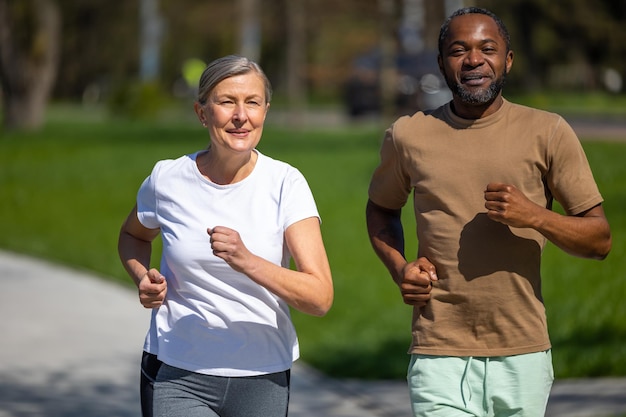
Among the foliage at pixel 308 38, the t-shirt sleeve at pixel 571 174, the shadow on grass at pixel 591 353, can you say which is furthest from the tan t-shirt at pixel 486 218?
the foliage at pixel 308 38

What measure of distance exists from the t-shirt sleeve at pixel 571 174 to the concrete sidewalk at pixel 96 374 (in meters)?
2.86

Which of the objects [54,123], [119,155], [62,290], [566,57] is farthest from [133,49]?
[62,290]

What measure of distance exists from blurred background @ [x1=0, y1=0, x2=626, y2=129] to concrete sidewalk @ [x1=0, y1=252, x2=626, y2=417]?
6.85m

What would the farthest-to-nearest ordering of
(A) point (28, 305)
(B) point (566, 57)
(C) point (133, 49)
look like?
(C) point (133, 49)
(B) point (566, 57)
(A) point (28, 305)

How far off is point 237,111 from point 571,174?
93 centimetres

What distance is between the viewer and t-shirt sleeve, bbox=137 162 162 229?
3.51 meters

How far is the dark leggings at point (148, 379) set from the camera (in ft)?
11.4

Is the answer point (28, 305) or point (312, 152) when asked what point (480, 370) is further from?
point (312, 152)

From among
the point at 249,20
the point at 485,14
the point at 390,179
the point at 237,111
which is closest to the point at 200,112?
the point at 237,111

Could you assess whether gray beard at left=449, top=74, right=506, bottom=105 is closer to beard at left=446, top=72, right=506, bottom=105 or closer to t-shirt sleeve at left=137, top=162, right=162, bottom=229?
beard at left=446, top=72, right=506, bottom=105

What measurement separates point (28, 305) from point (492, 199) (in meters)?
7.03

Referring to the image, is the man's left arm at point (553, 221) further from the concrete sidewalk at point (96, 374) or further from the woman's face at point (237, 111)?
the concrete sidewalk at point (96, 374)

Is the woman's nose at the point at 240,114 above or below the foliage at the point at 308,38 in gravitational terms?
below

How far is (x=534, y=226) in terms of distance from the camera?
3.26 m
